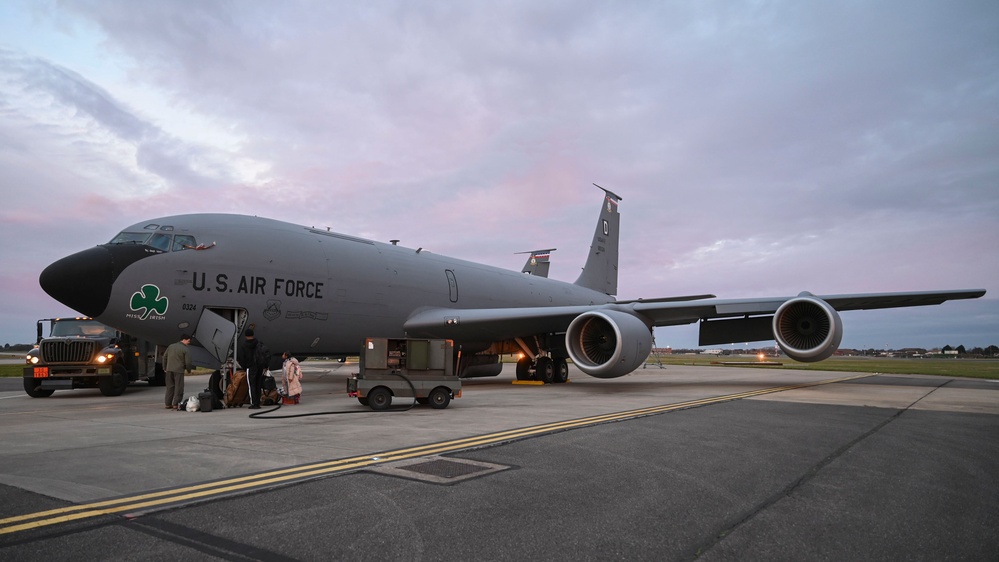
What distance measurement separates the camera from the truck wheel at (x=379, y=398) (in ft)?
33.3

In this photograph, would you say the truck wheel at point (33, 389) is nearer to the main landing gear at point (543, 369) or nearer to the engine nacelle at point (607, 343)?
the engine nacelle at point (607, 343)

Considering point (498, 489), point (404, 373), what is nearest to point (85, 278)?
point (404, 373)

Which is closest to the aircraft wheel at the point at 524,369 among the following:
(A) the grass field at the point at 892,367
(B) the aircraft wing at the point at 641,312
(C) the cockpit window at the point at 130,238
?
(B) the aircraft wing at the point at 641,312

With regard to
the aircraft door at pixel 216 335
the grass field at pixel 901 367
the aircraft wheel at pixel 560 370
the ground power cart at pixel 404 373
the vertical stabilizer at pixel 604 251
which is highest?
the vertical stabilizer at pixel 604 251

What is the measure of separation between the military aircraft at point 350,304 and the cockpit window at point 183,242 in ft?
0.09

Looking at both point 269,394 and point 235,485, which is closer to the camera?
point 235,485

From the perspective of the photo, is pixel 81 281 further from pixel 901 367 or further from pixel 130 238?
pixel 901 367

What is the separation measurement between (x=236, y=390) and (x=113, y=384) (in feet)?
17.5

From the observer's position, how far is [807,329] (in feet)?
47.5

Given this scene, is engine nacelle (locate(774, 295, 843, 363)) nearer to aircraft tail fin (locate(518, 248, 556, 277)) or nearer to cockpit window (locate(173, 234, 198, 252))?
cockpit window (locate(173, 234, 198, 252))

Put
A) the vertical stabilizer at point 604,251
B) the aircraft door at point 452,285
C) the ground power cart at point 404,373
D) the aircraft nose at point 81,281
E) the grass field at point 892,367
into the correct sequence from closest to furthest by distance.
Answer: the aircraft nose at point 81,281 < the ground power cart at point 404,373 < the aircraft door at point 452,285 < the vertical stabilizer at point 604,251 < the grass field at point 892,367

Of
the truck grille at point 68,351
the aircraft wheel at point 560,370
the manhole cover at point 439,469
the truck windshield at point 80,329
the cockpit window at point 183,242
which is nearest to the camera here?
the manhole cover at point 439,469

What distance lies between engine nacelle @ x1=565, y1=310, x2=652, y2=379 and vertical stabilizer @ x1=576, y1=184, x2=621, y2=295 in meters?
10.6

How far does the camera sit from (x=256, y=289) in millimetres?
12312
